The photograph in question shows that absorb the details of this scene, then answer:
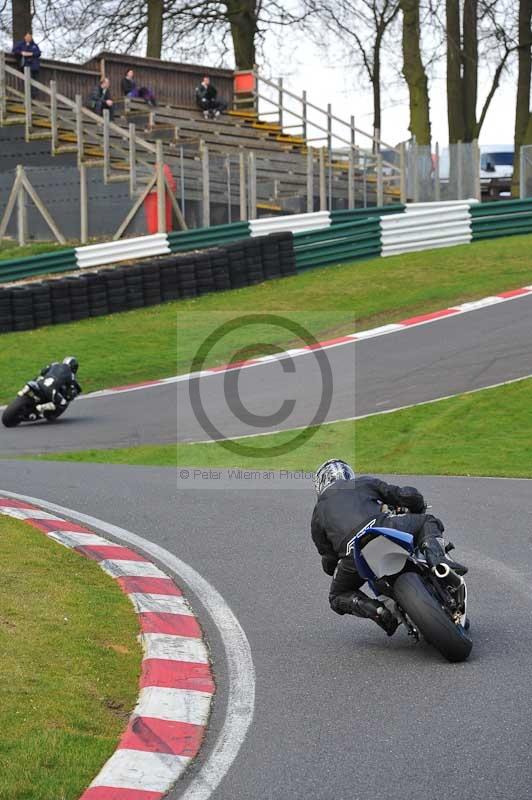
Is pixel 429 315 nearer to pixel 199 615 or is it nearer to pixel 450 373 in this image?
pixel 450 373

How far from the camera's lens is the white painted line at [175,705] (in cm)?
580

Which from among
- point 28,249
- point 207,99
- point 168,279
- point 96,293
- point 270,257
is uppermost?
point 207,99

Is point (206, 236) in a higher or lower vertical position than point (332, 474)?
higher

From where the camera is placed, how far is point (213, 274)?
78.9 feet

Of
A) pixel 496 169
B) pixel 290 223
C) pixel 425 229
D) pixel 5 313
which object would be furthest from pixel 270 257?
pixel 496 169

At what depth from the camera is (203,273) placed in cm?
2394

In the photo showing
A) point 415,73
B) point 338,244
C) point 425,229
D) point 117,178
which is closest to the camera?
point 338,244

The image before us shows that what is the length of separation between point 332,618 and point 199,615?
32.0 inches

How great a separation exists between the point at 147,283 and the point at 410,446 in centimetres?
1024

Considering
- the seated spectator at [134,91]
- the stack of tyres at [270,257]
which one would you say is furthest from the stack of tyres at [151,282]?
the seated spectator at [134,91]

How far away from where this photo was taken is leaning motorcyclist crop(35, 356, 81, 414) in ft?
54.5

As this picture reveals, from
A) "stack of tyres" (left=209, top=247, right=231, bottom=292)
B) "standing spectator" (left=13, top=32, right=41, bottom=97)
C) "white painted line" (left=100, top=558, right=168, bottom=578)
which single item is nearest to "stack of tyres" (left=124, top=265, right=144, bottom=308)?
"stack of tyres" (left=209, top=247, right=231, bottom=292)

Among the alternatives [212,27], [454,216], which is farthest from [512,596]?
[212,27]

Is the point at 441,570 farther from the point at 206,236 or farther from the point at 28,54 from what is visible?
the point at 28,54
